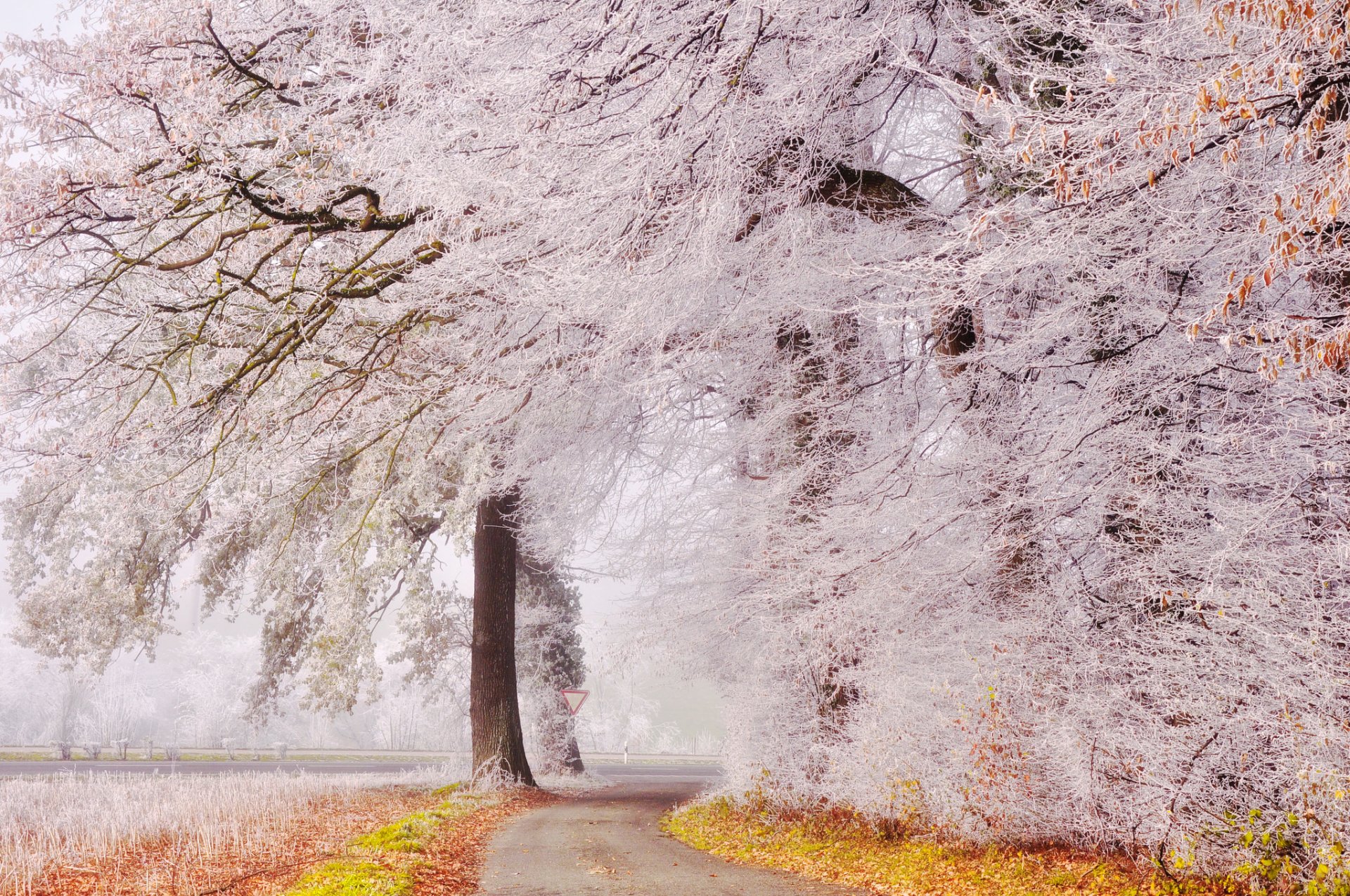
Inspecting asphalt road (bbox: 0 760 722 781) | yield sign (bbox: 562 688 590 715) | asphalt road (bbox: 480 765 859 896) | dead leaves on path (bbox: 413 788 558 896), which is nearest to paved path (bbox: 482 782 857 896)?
asphalt road (bbox: 480 765 859 896)

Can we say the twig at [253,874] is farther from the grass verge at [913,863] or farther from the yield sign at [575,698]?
the yield sign at [575,698]

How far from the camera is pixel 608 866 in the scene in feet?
27.6

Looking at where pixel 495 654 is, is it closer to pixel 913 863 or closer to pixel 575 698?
pixel 575 698

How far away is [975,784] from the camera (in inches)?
304

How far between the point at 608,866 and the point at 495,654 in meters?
8.61

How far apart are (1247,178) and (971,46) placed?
122 inches

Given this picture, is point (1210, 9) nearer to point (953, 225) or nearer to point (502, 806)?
point (953, 225)

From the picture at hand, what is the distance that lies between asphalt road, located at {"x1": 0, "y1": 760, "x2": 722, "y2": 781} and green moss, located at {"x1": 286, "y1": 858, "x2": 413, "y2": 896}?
884cm

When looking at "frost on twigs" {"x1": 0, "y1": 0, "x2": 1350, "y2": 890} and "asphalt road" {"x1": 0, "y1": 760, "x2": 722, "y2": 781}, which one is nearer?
"frost on twigs" {"x1": 0, "y1": 0, "x2": 1350, "y2": 890}

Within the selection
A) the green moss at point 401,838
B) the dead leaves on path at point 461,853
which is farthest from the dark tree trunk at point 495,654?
the green moss at point 401,838

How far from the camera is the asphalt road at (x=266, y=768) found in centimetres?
1836

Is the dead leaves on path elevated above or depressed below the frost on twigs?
below

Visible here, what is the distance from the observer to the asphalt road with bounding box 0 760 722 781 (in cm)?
1836

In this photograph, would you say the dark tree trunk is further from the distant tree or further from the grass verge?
the grass verge
